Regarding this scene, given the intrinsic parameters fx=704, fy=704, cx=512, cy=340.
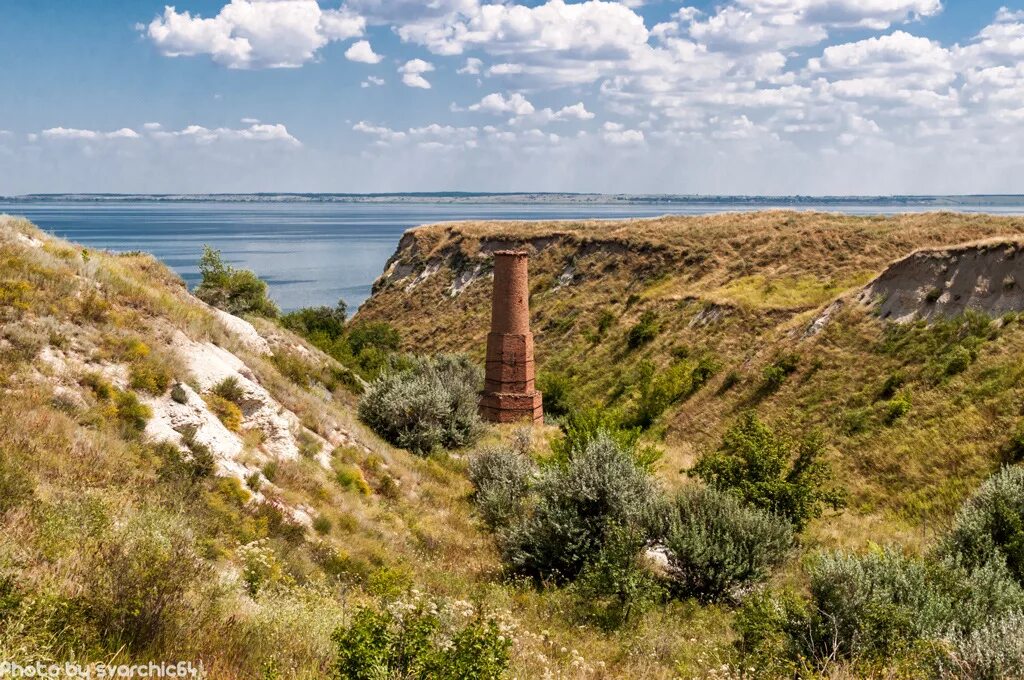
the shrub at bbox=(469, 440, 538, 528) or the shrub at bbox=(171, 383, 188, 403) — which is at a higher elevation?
the shrub at bbox=(171, 383, 188, 403)

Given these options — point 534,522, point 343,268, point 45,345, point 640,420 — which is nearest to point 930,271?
point 640,420

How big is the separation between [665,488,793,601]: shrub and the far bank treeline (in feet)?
0.12

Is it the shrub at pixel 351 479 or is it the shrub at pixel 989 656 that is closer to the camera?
the shrub at pixel 989 656

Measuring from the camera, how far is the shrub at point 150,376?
12.5 meters

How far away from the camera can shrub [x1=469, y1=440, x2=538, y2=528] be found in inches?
629

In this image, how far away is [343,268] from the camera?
13062 centimetres

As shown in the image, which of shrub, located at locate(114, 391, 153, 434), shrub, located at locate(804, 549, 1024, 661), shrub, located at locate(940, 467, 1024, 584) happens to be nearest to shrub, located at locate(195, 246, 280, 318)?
shrub, located at locate(114, 391, 153, 434)

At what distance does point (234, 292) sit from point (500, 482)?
2259 cm

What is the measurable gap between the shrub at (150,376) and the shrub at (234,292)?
20.6 meters

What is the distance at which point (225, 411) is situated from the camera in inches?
544

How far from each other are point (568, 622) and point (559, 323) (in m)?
45.7

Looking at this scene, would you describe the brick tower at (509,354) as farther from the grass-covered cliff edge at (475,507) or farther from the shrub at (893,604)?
the shrub at (893,604)

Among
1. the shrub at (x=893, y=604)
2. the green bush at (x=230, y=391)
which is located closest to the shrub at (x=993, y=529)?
the shrub at (x=893, y=604)

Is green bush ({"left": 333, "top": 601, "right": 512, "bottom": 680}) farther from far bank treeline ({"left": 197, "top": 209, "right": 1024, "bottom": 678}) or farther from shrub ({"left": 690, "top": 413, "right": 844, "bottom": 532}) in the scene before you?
shrub ({"left": 690, "top": 413, "right": 844, "bottom": 532})
